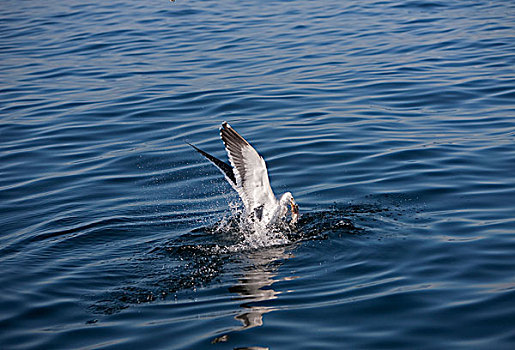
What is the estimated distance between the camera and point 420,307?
6.68 m

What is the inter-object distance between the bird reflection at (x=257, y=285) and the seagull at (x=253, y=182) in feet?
2.12

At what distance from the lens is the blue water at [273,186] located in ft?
21.8

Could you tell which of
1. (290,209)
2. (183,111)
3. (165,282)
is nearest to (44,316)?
(165,282)

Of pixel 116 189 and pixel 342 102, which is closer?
pixel 116 189

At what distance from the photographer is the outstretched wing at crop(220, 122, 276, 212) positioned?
856cm

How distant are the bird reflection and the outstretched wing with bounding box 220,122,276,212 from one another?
0.76 m

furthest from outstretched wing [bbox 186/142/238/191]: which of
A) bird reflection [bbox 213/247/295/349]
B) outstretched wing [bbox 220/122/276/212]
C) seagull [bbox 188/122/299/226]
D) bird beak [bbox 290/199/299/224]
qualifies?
bird reflection [bbox 213/247/295/349]

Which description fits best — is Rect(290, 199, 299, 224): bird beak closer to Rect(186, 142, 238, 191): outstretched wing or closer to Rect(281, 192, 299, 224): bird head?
Rect(281, 192, 299, 224): bird head

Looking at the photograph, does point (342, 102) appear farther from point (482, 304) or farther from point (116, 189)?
point (482, 304)

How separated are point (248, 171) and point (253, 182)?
0.58ft

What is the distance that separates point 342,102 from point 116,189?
5.76m

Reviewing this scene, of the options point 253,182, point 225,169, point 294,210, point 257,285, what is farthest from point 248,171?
point 257,285

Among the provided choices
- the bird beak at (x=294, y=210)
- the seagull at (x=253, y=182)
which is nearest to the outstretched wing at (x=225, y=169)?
the seagull at (x=253, y=182)

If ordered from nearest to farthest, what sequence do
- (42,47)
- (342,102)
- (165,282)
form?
(165,282) → (342,102) → (42,47)
